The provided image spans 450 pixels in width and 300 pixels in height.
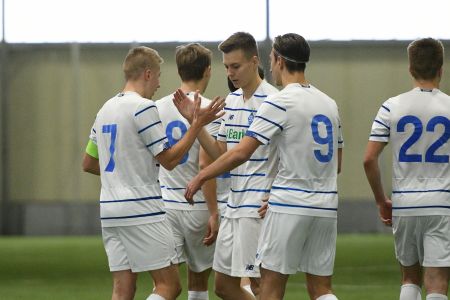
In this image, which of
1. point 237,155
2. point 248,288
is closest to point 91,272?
point 248,288

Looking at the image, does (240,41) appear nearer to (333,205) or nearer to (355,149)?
(333,205)

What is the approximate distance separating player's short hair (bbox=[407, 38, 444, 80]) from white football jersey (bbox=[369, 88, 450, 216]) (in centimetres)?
12

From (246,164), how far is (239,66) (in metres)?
0.63

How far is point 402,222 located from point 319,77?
18544 millimetres

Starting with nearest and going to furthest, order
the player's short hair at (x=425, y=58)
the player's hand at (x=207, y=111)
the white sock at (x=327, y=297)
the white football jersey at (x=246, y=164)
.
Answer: the white sock at (x=327, y=297), the player's hand at (x=207, y=111), the player's short hair at (x=425, y=58), the white football jersey at (x=246, y=164)

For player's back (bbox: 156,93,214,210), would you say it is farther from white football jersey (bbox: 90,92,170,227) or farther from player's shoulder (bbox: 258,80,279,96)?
white football jersey (bbox: 90,92,170,227)

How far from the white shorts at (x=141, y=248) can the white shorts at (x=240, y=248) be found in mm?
583

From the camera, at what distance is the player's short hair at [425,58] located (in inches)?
270

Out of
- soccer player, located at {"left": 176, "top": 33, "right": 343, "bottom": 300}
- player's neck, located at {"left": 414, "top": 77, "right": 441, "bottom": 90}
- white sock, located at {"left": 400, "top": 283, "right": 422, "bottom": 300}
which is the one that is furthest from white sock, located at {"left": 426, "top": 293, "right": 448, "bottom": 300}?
player's neck, located at {"left": 414, "top": 77, "right": 441, "bottom": 90}

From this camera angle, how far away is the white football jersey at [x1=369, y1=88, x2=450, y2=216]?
6.82m

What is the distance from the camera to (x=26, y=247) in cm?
2014

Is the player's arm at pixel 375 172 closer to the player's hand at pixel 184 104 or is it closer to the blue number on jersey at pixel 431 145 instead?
the blue number on jersey at pixel 431 145

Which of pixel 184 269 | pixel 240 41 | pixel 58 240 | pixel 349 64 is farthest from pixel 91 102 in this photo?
pixel 240 41

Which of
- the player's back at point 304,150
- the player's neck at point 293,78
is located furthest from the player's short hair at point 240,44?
the player's back at point 304,150
